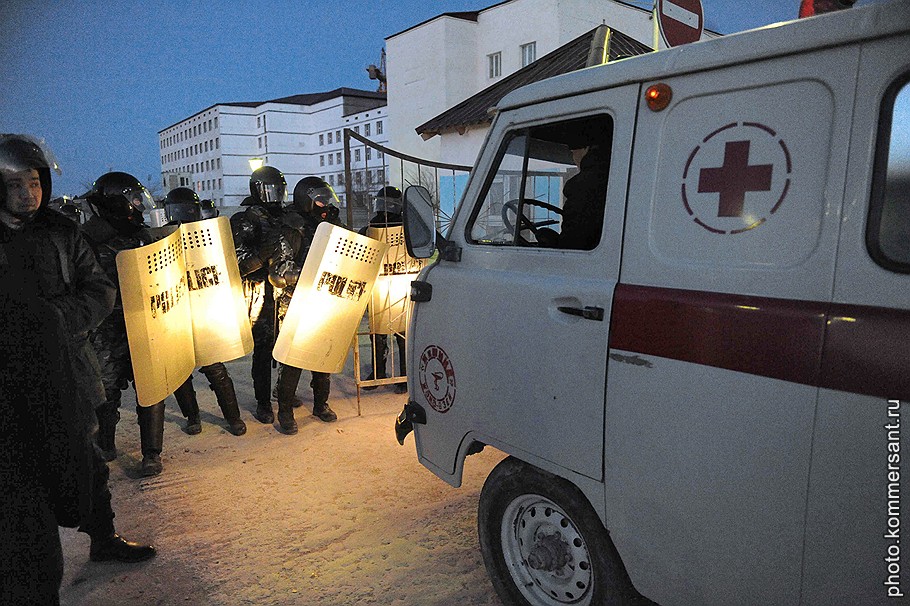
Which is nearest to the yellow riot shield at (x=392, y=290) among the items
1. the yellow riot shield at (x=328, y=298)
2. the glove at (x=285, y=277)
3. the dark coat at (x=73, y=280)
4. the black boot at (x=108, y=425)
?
the yellow riot shield at (x=328, y=298)

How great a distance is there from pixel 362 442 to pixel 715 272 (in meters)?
3.95

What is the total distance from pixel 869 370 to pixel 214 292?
4.63 meters

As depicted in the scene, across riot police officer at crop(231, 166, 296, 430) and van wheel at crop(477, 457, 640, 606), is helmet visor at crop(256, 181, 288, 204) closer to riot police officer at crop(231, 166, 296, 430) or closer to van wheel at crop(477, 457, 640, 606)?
riot police officer at crop(231, 166, 296, 430)

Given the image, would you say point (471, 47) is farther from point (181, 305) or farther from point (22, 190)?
point (22, 190)

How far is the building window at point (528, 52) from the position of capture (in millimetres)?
20094

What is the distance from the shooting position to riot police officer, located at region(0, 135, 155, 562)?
288 centimetres

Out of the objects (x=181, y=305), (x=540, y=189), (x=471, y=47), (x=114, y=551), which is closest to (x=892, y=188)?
(x=540, y=189)

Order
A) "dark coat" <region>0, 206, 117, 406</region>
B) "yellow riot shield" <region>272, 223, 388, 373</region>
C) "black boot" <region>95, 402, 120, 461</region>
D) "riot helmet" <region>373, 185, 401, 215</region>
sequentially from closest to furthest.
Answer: "dark coat" <region>0, 206, 117, 406</region>, "black boot" <region>95, 402, 120, 461</region>, "yellow riot shield" <region>272, 223, 388, 373</region>, "riot helmet" <region>373, 185, 401, 215</region>

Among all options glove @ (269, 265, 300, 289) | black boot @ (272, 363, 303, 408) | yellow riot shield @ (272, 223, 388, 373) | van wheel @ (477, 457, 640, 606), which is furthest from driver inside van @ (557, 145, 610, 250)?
black boot @ (272, 363, 303, 408)

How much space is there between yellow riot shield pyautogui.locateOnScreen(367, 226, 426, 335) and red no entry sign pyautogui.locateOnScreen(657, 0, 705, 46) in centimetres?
307

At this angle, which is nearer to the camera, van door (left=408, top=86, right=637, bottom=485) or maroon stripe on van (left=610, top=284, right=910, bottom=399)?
maroon stripe on van (left=610, top=284, right=910, bottom=399)

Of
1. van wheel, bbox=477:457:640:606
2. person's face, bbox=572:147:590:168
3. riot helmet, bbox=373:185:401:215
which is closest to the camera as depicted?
van wheel, bbox=477:457:640:606

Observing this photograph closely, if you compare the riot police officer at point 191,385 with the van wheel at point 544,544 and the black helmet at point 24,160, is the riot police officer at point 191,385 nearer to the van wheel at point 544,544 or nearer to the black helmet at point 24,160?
the black helmet at point 24,160

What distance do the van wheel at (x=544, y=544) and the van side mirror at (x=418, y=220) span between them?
42.4 inches
